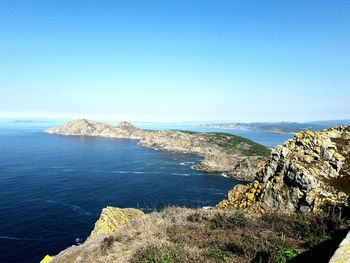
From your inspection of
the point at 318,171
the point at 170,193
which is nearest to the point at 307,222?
the point at 318,171

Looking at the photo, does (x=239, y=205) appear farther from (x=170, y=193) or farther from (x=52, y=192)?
(x=52, y=192)

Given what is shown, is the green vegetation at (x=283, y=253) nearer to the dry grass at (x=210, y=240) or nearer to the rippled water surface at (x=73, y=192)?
the dry grass at (x=210, y=240)

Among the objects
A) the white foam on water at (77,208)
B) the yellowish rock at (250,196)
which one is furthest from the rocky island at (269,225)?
the white foam on water at (77,208)

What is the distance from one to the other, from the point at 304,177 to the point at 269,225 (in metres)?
14.2

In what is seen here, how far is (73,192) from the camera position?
94.1 metres

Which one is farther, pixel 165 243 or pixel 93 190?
pixel 93 190

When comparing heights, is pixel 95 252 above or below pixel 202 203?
above

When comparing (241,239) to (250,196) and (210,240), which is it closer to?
(210,240)

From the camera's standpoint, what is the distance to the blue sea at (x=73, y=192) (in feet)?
202

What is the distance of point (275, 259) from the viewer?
9438mm

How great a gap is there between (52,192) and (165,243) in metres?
90.2

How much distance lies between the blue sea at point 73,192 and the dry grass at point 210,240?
37020mm

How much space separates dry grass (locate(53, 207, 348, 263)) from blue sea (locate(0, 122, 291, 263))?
37.0 meters

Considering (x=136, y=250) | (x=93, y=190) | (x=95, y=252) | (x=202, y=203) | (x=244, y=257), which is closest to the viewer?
(x=244, y=257)
